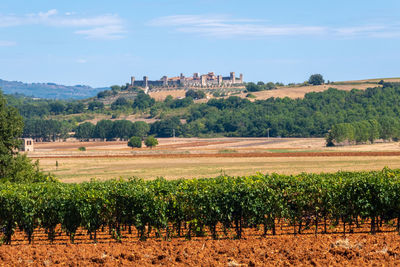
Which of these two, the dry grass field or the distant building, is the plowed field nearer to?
A: the dry grass field

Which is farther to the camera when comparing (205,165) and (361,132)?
(361,132)

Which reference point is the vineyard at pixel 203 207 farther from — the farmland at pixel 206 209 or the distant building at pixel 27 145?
the distant building at pixel 27 145

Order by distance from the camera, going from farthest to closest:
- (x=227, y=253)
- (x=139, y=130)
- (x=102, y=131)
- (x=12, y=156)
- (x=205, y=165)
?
(x=102, y=131) → (x=139, y=130) → (x=205, y=165) → (x=12, y=156) → (x=227, y=253)

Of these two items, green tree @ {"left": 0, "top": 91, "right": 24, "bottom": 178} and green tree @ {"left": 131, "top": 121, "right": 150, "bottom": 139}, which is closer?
green tree @ {"left": 0, "top": 91, "right": 24, "bottom": 178}

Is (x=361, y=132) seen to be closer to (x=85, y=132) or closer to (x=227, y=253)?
(x=85, y=132)

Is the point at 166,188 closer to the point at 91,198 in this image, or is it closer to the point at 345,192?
the point at 91,198

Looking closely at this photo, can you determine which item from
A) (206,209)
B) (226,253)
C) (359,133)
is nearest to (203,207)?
(206,209)

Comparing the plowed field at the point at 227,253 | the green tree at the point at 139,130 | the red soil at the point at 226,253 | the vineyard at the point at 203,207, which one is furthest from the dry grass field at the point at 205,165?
the green tree at the point at 139,130

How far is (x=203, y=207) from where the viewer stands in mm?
24125

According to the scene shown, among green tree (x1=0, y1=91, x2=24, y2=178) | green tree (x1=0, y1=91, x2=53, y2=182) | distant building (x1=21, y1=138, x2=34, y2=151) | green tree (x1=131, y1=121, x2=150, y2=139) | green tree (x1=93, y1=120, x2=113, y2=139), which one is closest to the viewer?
green tree (x1=0, y1=91, x2=53, y2=182)

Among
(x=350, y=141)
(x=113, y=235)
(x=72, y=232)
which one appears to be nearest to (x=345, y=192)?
(x=113, y=235)

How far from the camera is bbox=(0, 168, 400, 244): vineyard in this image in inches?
952

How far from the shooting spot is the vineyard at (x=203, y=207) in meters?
24.2

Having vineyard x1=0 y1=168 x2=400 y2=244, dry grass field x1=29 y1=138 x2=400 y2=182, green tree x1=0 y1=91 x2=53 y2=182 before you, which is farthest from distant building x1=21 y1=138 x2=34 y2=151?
vineyard x1=0 y1=168 x2=400 y2=244
